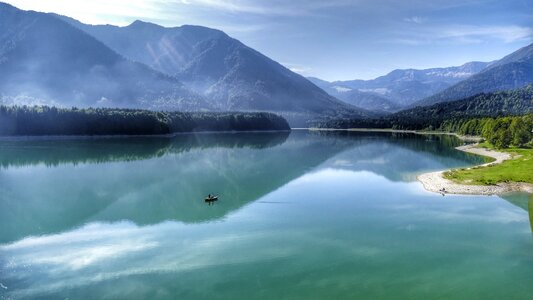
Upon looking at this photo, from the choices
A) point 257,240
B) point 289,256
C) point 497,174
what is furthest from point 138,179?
point 497,174

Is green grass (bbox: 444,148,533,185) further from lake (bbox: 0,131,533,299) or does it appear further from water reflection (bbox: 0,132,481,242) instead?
water reflection (bbox: 0,132,481,242)

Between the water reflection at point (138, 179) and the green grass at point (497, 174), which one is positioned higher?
the green grass at point (497, 174)

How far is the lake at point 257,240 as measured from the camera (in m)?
28.9

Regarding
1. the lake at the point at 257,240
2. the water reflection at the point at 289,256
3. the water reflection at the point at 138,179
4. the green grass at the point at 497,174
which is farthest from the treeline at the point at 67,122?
the green grass at the point at 497,174

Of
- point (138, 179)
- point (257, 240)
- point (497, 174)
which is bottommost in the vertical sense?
point (257, 240)

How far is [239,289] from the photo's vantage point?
28.2 m

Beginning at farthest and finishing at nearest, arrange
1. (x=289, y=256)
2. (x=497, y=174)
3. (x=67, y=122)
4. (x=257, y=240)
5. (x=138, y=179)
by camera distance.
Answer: (x=67, y=122) → (x=138, y=179) → (x=497, y=174) → (x=257, y=240) → (x=289, y=256)

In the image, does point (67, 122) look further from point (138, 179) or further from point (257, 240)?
point (257, 240)

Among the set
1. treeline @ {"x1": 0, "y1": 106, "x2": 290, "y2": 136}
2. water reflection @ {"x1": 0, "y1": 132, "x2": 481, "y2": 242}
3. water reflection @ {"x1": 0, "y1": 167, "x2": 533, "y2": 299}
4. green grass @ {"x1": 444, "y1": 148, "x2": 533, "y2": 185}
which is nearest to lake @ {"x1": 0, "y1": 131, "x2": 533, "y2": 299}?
water reflection @ {"x1": 0, "y1": 167, "x2": 533, "y2": 299}

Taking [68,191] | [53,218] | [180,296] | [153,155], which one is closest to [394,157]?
[153,155]

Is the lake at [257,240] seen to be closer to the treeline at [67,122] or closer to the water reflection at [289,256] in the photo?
the water reflection at [289,256]

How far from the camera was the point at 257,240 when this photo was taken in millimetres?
39531

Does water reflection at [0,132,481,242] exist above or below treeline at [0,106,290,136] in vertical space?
below

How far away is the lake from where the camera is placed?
28.9m
